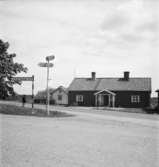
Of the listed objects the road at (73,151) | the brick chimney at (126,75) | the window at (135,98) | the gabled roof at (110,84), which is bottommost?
the road at (73,151)

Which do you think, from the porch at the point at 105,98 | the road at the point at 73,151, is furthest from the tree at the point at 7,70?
the porch at the point at 105,98

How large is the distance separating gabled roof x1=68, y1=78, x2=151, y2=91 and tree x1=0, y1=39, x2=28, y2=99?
28079mm

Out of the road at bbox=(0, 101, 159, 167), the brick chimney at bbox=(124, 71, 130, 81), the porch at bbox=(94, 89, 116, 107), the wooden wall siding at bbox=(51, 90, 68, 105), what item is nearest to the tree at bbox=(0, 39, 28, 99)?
the road at bbox=(0, 101, 159, 167)

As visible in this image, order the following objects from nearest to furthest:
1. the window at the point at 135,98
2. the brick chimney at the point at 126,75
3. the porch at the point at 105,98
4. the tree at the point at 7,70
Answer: the tree at the point at 7,70, the window at the point at 135,98, the porch at the point at 105,98, the brick chimney at the point at 126,75

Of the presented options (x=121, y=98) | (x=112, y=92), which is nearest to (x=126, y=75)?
(x=112, y=92)

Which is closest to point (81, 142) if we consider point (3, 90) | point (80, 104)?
point (3, 90)

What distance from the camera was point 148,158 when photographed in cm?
703

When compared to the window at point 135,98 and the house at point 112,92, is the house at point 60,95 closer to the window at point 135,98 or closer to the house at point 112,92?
the house at point 112,92

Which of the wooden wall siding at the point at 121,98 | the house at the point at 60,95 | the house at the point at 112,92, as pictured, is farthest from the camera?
the house at the point at 60,95

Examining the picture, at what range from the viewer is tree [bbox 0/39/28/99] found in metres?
18.7

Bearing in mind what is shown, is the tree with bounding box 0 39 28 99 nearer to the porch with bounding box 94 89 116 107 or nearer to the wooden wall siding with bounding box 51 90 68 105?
the porch with bounding box 94 89 116 107

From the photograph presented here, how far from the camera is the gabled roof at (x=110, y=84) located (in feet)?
150

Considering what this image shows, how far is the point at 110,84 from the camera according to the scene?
47.8 meters

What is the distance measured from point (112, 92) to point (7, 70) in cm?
2890
